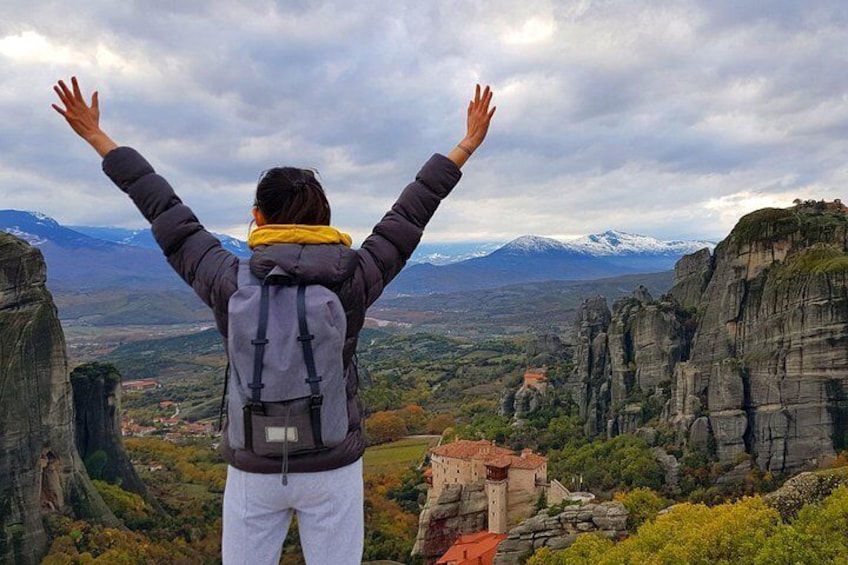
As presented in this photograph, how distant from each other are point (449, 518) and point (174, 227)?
28.1m

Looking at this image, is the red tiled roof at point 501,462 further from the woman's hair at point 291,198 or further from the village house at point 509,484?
Result: the woman's hair at point 291,198

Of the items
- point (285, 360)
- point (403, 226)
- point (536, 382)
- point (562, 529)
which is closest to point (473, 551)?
point (562, 529)

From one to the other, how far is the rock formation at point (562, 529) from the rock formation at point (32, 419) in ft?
63.7

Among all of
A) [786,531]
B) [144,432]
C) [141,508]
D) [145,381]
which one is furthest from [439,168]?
[145,381]

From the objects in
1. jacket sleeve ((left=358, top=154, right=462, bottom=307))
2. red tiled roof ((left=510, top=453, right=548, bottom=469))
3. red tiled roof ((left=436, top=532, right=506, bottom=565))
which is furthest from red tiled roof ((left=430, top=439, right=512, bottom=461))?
jacket sleeve ((left=358, top=154, right=462, bottom=307))

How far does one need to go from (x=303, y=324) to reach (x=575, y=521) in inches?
914

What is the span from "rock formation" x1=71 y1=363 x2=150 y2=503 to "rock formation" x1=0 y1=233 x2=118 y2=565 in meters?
5.54

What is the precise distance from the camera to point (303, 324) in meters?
2.77

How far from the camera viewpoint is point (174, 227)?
10.1 feet

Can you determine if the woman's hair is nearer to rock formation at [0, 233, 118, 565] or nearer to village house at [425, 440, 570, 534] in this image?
village house at [425, 440, 570, 534]

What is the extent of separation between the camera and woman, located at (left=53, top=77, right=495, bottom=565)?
2.96 meters

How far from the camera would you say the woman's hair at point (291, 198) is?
3158 millimetres

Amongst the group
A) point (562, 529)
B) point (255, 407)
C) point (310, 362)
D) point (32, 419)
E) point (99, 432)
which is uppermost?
point (310, 362)

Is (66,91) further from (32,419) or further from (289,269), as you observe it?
(32,419)
